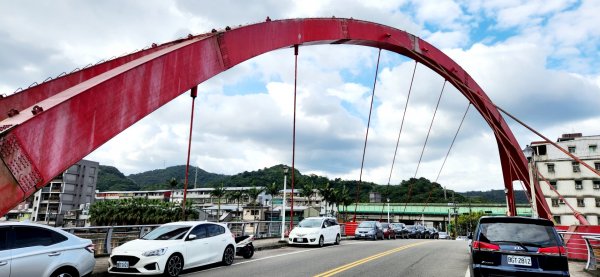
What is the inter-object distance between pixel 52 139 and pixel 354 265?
8421 mm

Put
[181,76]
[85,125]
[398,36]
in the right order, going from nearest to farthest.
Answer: [85,125]
[181,76]
[398,36]

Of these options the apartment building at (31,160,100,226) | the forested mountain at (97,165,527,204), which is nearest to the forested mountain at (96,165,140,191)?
the forested mountain at (97,165,527,204)

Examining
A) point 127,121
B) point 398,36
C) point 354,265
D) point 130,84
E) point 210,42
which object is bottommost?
point 354,265

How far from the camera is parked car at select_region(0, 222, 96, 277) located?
646cm

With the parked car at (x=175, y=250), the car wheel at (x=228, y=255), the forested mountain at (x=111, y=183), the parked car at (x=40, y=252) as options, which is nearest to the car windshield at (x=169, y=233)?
the parked car at (x=175, y=250)

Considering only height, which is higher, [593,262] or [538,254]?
[538,254]

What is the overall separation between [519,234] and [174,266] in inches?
304

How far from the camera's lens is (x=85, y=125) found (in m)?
8.12

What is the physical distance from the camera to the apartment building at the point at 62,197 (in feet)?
275

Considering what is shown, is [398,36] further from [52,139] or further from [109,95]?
[52,139]

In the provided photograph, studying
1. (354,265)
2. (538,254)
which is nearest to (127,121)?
(354,265)

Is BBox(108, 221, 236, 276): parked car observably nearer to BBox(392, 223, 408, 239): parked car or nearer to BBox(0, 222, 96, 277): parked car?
BBox(0, 222, 96, 277): parked car

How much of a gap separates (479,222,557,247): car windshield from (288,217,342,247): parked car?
12186 millimetres

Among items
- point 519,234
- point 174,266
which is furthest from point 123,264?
point 519,234
